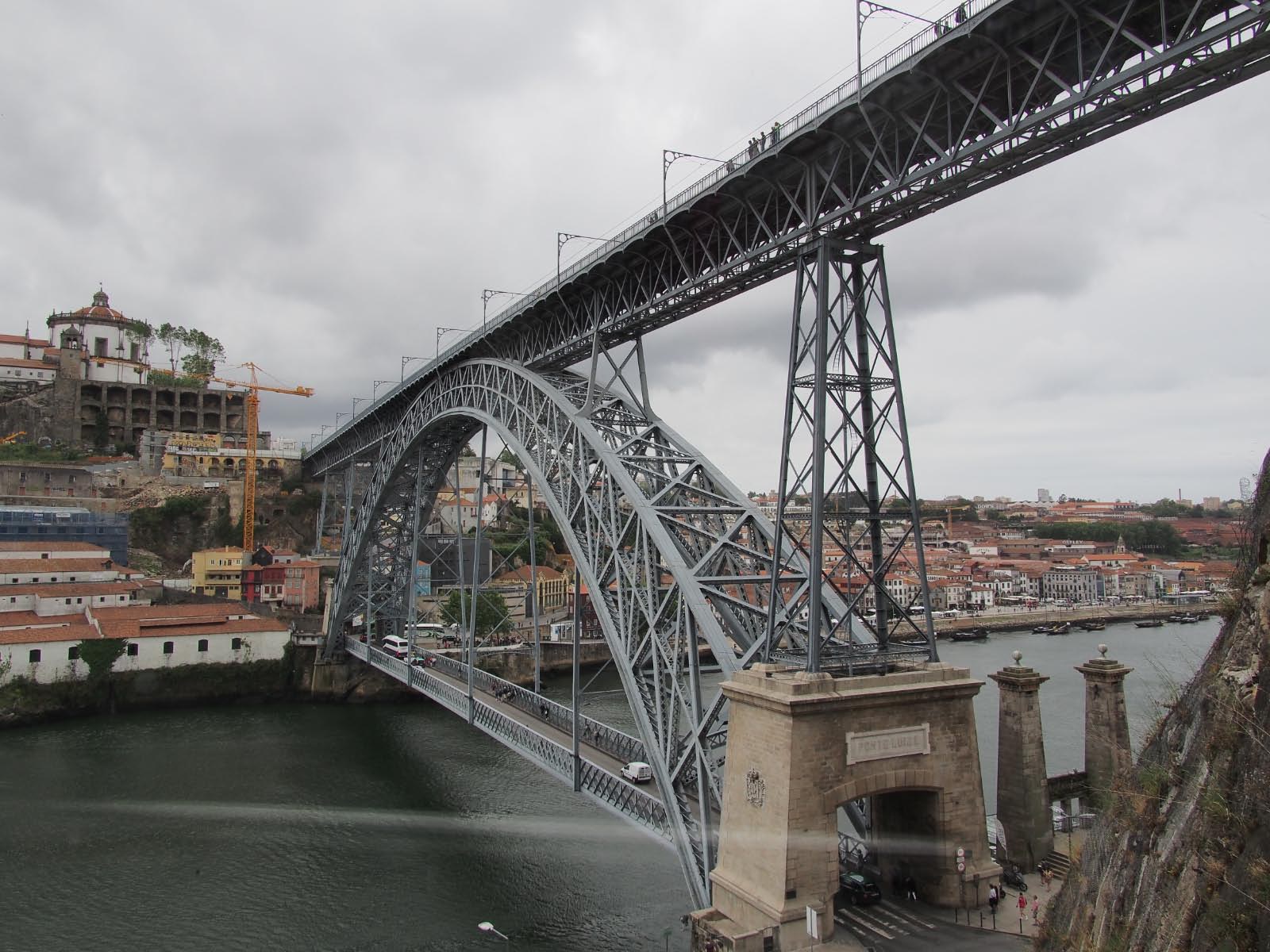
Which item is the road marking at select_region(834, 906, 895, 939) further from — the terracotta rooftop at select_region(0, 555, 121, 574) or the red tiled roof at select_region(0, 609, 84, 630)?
the terracotta rooftop at select_region(0, 555, 121, 574)

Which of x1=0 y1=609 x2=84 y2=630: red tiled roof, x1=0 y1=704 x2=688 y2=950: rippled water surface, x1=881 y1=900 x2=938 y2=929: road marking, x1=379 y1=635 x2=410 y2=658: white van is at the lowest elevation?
x1=0 y1=704 x2=688 y2=950: rippled water surface

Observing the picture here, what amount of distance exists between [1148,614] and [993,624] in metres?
15.5

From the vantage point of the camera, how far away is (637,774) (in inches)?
666

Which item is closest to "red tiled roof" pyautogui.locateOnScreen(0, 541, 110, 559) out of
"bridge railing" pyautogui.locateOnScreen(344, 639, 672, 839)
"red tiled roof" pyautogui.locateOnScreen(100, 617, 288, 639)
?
"red tiled roof" pyautogui.locateOnScreen(100, 617, 288, 639)

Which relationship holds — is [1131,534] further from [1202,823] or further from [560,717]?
[1202,823]

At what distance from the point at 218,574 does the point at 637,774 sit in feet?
133

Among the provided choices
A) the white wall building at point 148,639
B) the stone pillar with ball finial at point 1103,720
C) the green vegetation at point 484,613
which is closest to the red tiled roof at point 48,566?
the white wall building at point 148,639

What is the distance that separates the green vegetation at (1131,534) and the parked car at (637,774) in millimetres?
110288

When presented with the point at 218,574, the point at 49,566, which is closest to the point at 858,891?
the point at 49,566

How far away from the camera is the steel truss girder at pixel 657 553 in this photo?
40.9 feet

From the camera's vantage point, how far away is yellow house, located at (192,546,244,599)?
49.7m

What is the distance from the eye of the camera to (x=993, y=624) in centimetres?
7031

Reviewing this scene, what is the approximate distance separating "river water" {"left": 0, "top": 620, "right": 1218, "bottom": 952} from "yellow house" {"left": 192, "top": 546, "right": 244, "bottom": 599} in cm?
1822

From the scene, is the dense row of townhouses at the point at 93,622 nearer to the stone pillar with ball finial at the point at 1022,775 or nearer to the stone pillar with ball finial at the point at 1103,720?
the stone pillar with ball finial at the point at 1022,775
